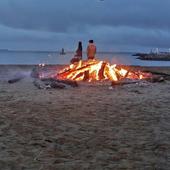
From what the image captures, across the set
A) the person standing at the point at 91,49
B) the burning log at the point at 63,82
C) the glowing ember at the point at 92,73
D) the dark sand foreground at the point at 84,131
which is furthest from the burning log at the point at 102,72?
the dark sand foreground at the point at 84,131

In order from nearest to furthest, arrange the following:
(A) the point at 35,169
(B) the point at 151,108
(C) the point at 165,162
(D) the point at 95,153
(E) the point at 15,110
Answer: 1. (A) the point at 35,169
2. (C) the point at 165,162
3. (D) the point at 95,153
4. (E) the point at 15,110
5. (B) the point at 151,108

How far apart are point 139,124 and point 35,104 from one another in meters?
4.38

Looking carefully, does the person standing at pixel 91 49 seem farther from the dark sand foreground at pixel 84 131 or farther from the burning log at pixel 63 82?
the dark sand foreground at pixel 84 131

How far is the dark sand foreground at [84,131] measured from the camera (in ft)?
24.5

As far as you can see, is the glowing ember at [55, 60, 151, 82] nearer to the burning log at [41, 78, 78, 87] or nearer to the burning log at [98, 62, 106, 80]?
the burning log at [98, 62, 106, 80]

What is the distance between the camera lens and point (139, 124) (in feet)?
35.6

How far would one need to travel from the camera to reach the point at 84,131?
987cm

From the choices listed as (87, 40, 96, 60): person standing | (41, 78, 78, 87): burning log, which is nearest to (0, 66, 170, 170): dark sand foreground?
(41, 78, 78, 87): burning log

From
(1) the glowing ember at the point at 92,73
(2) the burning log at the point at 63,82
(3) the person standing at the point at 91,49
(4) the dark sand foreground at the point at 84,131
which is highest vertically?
(3) the person standing at the point at 91,49

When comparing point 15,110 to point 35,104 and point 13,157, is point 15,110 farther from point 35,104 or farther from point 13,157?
point 13,157

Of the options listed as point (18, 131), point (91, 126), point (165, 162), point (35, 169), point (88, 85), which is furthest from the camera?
point (88, 85)

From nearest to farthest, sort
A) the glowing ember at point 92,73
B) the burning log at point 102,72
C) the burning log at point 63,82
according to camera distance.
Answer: the burning log at point 63,82, the glowing ember at point 92,73, the burning log at point 102,72

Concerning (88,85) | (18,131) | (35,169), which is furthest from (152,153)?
(88,85)

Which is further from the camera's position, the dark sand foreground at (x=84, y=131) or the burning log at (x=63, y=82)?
the burning log at (x=63, y=82)
